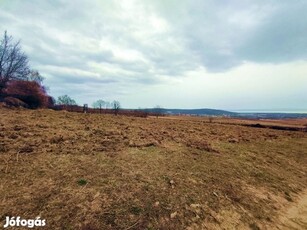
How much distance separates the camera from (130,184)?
6637 mm

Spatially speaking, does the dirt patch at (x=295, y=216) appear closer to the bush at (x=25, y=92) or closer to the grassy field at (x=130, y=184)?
the grassy field at (x=130, y=184)

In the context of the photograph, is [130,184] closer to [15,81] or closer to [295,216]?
[295,216]

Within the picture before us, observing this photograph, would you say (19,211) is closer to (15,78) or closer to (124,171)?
(124,171)

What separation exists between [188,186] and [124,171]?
2359 millimetres

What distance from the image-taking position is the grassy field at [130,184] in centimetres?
513

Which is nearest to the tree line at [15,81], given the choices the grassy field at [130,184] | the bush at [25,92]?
the bush at [25,92]

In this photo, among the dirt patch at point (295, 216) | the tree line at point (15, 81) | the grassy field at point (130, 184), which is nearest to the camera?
the grassy field at point (130, 184)

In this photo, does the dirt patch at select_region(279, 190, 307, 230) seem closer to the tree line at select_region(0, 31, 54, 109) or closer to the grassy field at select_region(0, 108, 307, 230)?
the grassy field at select_region(0, 108, 307, 230)

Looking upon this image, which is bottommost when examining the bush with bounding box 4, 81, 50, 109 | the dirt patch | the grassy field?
the dirt patch

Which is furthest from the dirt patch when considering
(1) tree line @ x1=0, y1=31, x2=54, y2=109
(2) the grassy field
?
(1) tree line @ x1=0, y1=31, x2=54, y2=109

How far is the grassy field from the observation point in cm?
513

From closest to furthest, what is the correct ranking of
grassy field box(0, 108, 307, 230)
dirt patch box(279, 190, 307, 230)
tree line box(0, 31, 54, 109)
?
grassy field box(0, 108, 307, 230) → dirt patch box(279, 190, 307, 230) → tree line box(0, 31, 54, 109)

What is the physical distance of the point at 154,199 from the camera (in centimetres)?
611

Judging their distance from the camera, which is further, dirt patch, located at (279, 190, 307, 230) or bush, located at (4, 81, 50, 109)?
bush, located at (4, 81, 50, 109)
